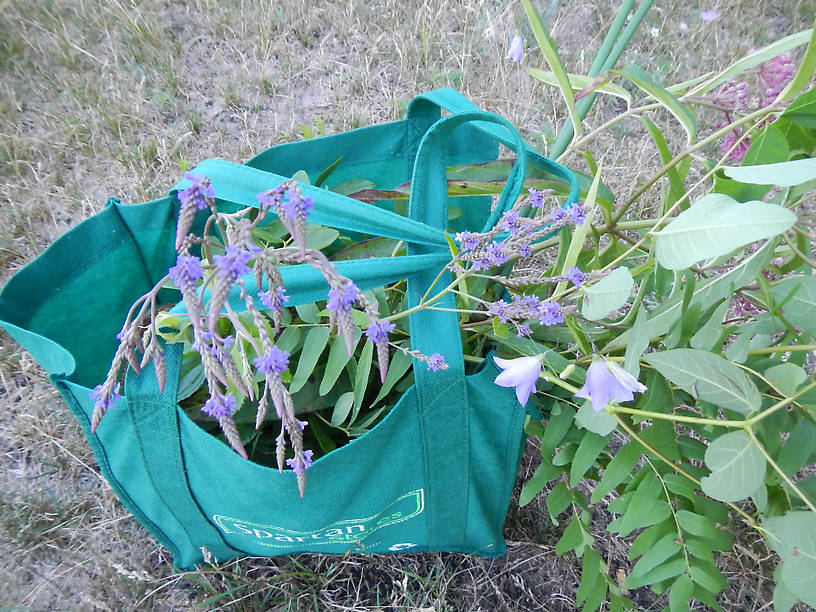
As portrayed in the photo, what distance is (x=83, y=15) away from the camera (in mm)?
1534

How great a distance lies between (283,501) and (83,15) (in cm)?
149

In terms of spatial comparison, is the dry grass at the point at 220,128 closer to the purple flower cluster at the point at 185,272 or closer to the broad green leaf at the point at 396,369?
the broad green leaf at the point at 396,369

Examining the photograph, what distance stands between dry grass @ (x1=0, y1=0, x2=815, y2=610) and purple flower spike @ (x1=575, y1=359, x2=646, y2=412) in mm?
528

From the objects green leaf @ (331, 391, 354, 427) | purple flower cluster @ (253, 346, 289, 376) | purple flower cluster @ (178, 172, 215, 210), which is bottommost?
green leaf @ (331, 391, 354, 427)

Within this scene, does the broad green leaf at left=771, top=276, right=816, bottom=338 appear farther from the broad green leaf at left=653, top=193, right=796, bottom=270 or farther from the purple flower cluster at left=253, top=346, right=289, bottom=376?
the purple flower cluster at left=253, top=346, right=289, bottom=376

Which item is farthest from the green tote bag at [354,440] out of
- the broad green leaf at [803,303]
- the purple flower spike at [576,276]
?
the broad green leaf at [803,303]

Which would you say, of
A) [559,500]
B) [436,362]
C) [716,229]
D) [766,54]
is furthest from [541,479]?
[766,54]

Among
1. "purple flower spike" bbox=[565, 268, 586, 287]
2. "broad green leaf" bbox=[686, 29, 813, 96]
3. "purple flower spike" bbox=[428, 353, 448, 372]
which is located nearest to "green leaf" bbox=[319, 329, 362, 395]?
"purple flower spike" bbox=[428, 353, 448, 372]

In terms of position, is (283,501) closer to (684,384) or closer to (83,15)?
(684,384)

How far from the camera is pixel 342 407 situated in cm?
67

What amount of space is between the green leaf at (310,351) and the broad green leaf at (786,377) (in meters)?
0.42

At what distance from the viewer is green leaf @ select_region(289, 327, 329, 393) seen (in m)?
0.64

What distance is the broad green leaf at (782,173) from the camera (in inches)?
16.7

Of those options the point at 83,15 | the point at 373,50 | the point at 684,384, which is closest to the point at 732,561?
the point at 684,384
